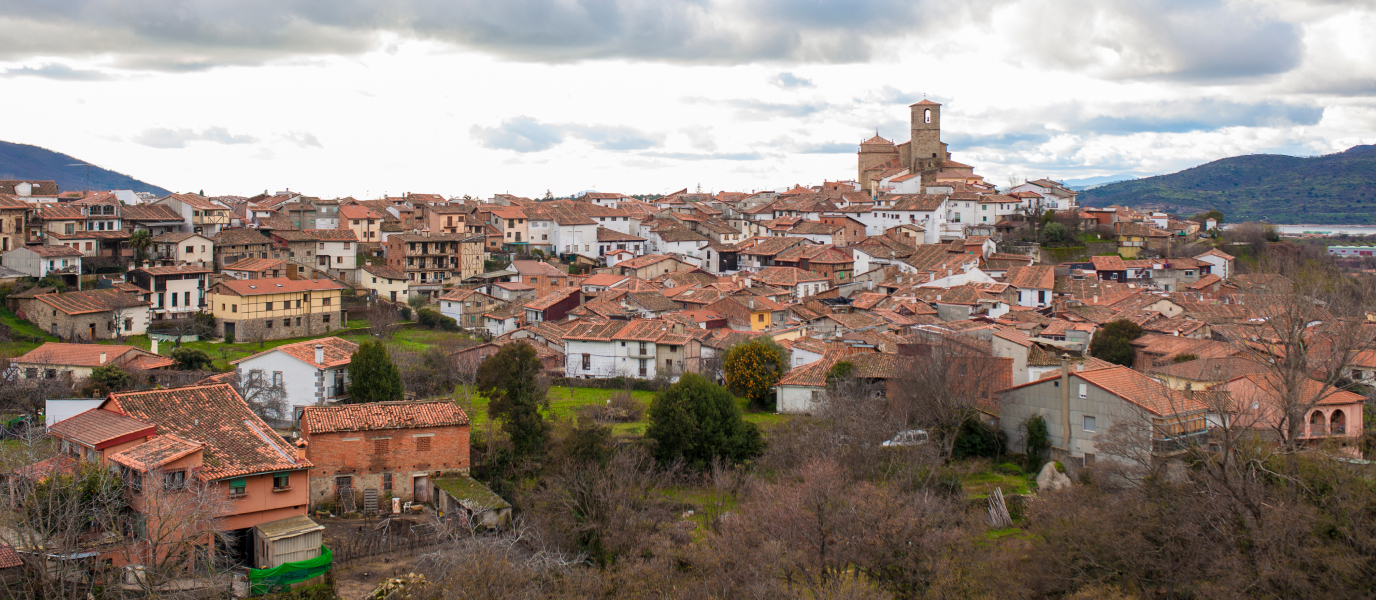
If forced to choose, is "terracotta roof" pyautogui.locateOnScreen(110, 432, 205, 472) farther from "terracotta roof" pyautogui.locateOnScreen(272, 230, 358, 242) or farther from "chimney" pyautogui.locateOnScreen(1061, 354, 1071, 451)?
"terracotta roof" pyautogui.locateOnScreen(272, 230, 358, 242)

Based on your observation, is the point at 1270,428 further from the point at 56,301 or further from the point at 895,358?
the point at 56,301

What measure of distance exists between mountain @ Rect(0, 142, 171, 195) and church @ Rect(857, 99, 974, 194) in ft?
343

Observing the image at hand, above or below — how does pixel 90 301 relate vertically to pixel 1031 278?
below

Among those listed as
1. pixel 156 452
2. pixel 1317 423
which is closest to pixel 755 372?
pixel 1317 423

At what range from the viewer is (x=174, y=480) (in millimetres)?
15367

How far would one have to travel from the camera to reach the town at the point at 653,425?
1498cm

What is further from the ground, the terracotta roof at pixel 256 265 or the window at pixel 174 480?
the terracotta roof at pixel 256 265

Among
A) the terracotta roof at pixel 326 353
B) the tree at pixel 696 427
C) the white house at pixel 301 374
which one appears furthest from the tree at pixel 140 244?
the tree at pixel 696 427

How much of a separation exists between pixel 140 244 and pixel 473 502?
30.4 meters

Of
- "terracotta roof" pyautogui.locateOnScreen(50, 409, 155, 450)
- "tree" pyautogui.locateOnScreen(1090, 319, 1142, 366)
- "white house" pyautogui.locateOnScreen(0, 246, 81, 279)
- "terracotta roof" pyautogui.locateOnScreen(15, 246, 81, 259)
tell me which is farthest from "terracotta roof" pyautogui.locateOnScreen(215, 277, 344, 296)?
"tree" pyautogui.locateOnScreen(1090, 319, 1142, 366)

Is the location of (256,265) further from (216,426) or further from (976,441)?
(976,441)

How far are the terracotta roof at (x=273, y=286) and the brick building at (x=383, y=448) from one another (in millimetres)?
17306

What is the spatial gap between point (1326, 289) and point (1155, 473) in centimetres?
827

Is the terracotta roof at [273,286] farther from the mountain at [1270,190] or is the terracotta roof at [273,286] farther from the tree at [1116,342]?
the mountain at [1270,190]
